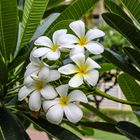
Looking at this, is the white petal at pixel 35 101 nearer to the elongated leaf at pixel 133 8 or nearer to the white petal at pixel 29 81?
the white petal at pixel 29 81

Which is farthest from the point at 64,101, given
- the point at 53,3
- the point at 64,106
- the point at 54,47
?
the point at 53,3

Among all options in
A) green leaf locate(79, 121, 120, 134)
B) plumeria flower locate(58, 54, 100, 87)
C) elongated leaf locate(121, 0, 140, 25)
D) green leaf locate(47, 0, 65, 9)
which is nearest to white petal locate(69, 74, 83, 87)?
plumeria flower locate(58, 54, 100, 87)

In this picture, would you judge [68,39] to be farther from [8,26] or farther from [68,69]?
[8,26]

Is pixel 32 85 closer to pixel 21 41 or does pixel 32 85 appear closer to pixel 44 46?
pixel 44 46

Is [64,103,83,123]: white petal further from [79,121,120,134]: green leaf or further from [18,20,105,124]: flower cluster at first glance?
[79,121,120,134]: green leaf

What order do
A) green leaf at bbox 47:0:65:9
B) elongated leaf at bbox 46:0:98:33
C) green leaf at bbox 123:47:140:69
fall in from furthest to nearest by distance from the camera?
green leaf at bbox 47:0:65:9, elongated leaf at bbox 46:0:98:33, green leaf at bbox 123:47:140:69

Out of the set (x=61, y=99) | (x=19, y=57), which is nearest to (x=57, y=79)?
(x=61, y=99)
